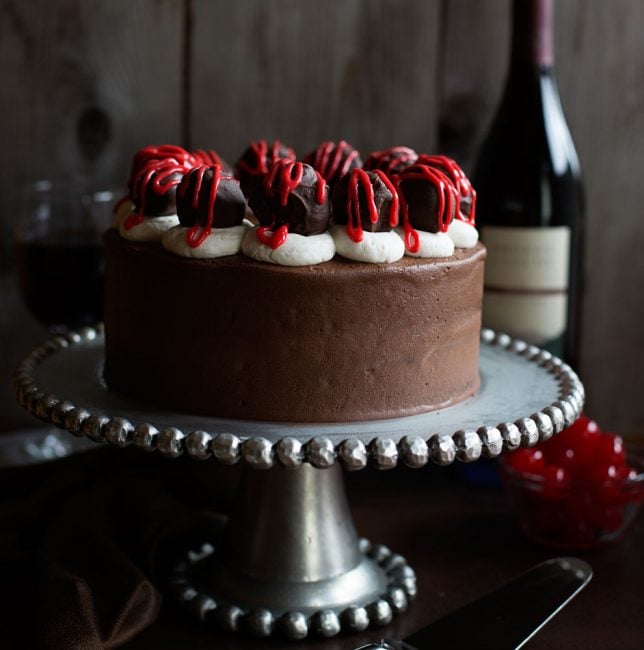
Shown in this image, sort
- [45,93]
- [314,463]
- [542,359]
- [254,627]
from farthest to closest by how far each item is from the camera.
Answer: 1. [45,93]
2. [542,359]
3. [254,627]
4. [314,463]

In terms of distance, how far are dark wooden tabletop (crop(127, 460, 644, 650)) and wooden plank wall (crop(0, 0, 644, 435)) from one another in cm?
56

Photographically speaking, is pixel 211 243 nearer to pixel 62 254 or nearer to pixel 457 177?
pixel 457 177

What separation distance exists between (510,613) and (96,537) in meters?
0.45

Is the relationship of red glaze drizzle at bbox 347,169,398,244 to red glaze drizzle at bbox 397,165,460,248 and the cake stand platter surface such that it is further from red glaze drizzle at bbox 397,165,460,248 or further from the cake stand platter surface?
the cake stand platter surface

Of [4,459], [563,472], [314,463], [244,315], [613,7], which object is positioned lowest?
[4,459]

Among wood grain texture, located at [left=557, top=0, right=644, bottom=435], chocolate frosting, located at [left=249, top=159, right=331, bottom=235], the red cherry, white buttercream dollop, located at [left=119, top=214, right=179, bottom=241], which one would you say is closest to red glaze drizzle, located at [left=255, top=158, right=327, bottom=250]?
chocolate frosting, located at [left=249, top=159, right=331, bottom=235]

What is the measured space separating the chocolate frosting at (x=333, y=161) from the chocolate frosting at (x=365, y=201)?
0.56 feet

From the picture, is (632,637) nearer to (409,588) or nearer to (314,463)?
(409,588)

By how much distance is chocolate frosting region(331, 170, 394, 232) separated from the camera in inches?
36.8

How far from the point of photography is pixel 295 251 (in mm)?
913

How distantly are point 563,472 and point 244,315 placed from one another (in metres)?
0.52

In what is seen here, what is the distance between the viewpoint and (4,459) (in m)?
1.54

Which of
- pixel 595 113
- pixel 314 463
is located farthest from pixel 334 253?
pixel 595 113

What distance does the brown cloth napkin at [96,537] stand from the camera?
3.19 feet
